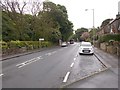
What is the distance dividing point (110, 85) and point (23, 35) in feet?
152

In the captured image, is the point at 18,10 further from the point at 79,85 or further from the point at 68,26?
the point at 79,85

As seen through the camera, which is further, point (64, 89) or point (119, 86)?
point (119, 86)

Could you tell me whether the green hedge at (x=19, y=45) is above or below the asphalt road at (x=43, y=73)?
above

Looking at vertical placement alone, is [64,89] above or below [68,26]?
below

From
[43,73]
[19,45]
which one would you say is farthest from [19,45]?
[43,73]

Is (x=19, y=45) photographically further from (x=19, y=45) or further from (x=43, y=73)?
(x=43, y=73)

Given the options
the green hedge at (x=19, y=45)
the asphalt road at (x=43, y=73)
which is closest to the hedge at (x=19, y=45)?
the green hedge at (x=19, y=45)

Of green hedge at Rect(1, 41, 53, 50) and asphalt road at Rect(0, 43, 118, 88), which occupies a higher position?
green hedge at Rect(1, 41, 53, 50)

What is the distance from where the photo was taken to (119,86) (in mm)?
9977

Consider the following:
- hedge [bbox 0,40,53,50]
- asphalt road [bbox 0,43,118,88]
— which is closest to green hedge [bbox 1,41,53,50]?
hedge [bbox 0,40,53,50]

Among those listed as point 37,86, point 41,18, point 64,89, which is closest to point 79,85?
point 64,89

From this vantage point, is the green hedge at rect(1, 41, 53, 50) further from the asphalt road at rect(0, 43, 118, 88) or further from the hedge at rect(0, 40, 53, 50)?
the asphalt road at rect(0, 43, 118, 88)

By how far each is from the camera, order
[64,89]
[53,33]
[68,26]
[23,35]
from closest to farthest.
Result: 1. [64,89]
2. [23,35]
3. [53,33]
4. [68,26]

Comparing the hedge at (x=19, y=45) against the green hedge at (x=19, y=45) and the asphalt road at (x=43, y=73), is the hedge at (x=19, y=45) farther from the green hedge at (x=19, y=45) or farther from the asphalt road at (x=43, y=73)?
the asphalt road at (x=43, y=73)
